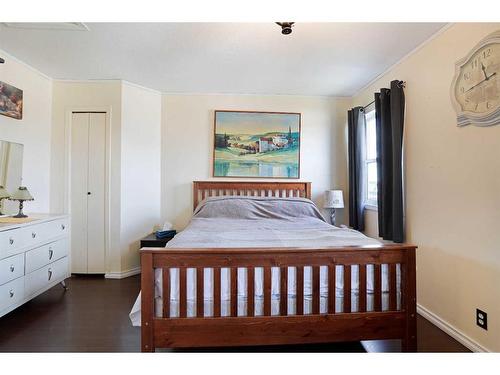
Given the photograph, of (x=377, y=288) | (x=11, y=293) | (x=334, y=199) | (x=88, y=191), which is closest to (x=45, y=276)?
(x=11, y=293)

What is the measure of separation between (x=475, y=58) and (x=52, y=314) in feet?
12.5

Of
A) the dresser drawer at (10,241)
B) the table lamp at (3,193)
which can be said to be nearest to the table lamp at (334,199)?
the dresser drawer at (10,241)

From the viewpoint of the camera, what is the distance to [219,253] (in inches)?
58.3

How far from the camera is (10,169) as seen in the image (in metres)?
2.60

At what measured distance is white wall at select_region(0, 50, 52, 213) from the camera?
2615 millimetres

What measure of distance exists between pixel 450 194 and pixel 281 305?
1561 millimetres

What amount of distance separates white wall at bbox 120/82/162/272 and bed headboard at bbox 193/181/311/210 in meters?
0.58

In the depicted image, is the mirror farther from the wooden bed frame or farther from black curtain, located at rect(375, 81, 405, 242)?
black curtain, located at rect(375, 81, 405, 242)

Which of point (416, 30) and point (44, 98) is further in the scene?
point (44, 98)

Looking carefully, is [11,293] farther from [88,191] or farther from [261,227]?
[261,227]

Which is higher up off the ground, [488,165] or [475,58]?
[475,58]

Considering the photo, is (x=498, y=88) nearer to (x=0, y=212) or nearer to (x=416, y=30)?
(x=416, y=30)

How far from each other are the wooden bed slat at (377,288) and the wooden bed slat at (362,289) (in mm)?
66
